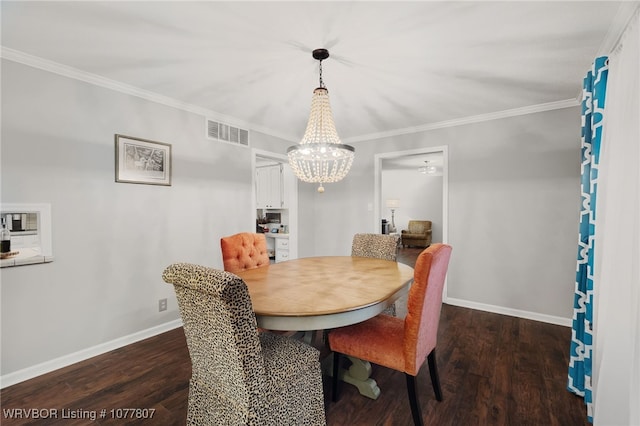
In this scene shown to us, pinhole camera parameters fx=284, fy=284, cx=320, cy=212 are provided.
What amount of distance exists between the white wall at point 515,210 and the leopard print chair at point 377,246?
4.36 feet

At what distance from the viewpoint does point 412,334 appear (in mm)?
1523

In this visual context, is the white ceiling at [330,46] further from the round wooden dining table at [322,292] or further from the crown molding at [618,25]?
the round wooden dining table at [322,292]

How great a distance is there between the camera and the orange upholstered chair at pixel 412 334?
4.96 feet

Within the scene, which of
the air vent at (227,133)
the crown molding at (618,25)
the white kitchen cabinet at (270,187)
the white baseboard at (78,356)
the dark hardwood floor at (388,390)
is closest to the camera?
the crown molding at (618,25)

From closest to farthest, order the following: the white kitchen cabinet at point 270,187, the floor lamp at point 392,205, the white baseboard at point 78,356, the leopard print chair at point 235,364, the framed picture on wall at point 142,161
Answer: the leopard print chair at point 235,364 → the white baseboard at point 78,356 → the framed picture on wall at point 142,161 → the white kitchen cabinet at point 270,187 → the floor lamp at point 392,205

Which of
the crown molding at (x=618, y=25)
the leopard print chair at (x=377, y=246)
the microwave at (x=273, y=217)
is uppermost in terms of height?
the crown molding at (x=618, y=25)

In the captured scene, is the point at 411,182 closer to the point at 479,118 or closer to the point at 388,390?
the point at 479,118

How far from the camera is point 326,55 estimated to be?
6.97 ft

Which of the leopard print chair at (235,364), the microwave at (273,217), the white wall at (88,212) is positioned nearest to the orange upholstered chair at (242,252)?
the leopard print chair at (235,364)

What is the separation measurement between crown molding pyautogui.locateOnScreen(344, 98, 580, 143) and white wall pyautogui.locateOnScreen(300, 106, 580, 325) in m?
0.05

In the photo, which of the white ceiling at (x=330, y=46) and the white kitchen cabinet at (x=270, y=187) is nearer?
the white ceiling at (x=330, y=46)

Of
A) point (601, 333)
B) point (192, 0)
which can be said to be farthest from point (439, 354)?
point (192, 0)

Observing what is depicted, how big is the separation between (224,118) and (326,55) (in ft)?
6.13

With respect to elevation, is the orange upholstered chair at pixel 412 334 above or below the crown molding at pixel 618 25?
below
